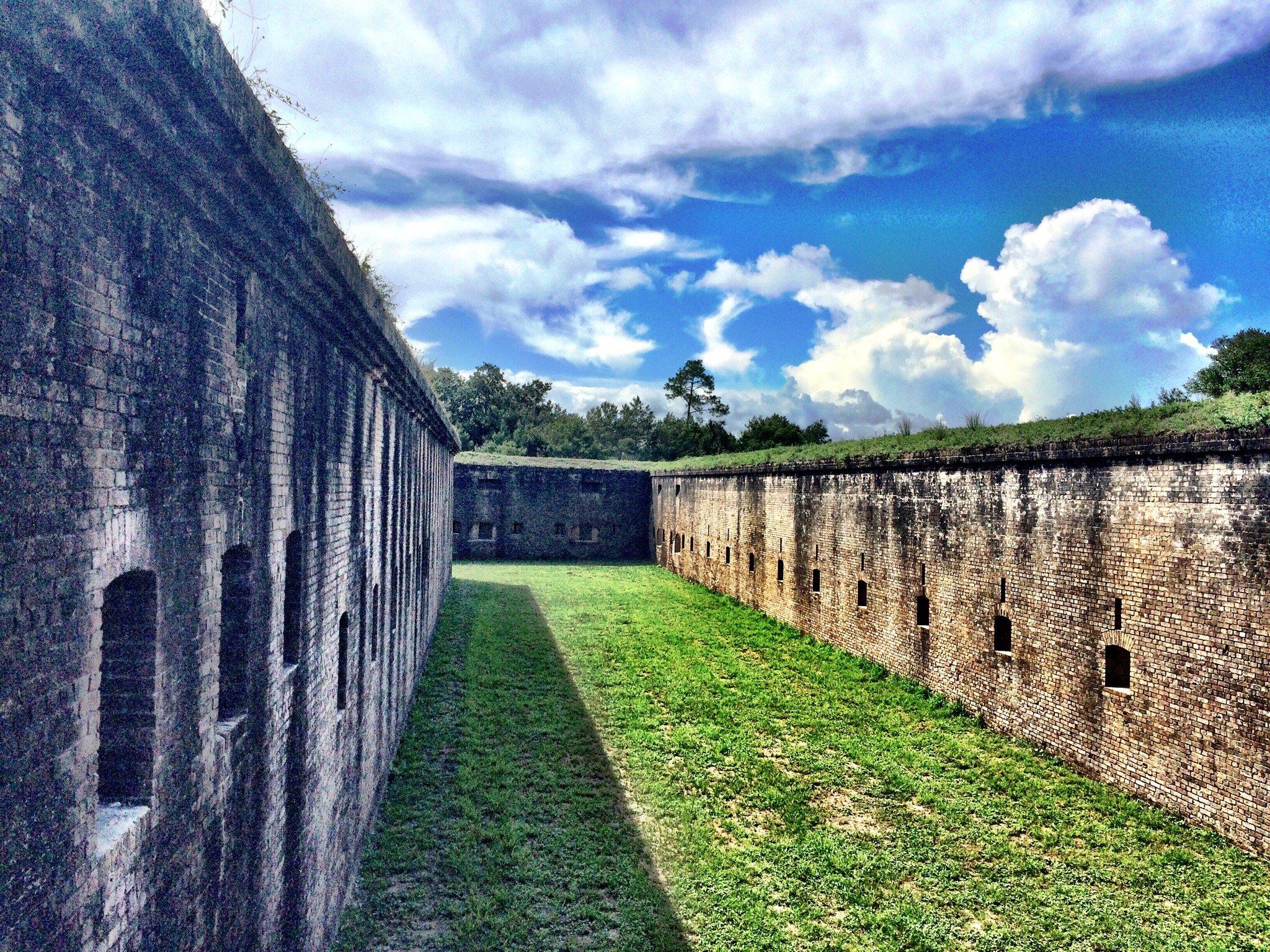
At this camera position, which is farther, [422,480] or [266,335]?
[422,480]

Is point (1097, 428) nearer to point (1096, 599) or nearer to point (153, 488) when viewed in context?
point (1096, 599)

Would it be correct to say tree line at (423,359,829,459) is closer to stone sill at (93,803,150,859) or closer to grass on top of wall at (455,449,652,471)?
grass on top of wall at (455,449,652,471)

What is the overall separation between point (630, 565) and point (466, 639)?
49.6ft

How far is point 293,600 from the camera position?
176 inches

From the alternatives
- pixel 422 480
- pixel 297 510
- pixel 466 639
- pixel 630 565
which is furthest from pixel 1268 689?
pixel 630 565

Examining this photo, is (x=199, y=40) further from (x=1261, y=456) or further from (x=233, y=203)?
(x=1261, y=456)

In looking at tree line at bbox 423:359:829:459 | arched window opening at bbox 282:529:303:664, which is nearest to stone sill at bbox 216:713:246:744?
arched window opening at bbox 282:529:303:664

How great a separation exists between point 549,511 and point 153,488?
28.7 meters

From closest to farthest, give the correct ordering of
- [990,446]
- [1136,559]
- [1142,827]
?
[1142,827] < [1136,559] < [990,446]

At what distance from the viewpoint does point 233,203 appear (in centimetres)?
292

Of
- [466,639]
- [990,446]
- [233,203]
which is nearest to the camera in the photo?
[233,203]

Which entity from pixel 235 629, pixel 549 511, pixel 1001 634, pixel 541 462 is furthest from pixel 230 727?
pixel 541 462

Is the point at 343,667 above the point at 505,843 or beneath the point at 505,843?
above

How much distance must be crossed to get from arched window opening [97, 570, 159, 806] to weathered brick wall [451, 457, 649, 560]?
27.5 m
